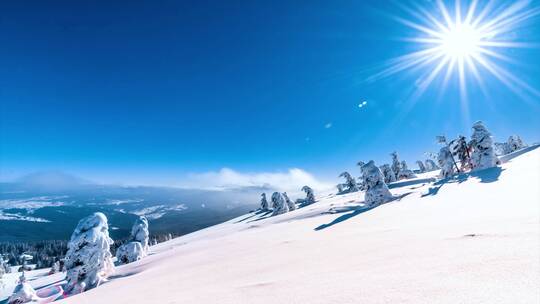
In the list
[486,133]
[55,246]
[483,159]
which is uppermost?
[486,133]

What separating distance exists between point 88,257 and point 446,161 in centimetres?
4815

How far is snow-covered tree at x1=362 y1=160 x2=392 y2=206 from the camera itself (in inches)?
1120

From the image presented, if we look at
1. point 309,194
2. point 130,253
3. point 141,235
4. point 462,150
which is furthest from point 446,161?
point 141,235

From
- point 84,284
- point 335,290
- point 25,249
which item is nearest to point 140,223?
point 84,284

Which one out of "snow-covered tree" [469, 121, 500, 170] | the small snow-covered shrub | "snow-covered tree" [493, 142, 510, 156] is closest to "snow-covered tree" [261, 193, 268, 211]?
the small snow-covered shrub

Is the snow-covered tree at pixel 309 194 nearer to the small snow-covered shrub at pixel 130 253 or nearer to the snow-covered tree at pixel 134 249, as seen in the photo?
the snow-covered tree at pixel 134 249

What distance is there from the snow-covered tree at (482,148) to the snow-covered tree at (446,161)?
6232mm

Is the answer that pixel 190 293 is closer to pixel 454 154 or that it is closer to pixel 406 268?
pixel 406 268

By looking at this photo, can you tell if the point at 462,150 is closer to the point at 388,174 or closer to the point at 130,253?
the point at 388,174

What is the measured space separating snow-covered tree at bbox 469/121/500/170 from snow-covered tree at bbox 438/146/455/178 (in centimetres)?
623

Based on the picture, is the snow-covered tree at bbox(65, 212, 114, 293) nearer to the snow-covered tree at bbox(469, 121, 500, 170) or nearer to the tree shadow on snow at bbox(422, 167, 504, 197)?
the tree shadow on snow at bbox(422, 167, 504, 197)

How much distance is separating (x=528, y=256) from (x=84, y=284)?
26.2 meters

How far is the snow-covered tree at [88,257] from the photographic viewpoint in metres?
19.8

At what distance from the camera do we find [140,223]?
43438 millimetres
